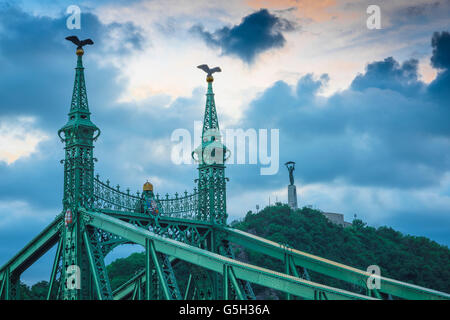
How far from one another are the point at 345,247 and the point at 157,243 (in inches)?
2621

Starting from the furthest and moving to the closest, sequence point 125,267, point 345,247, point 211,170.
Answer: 1. point 345,247
2. point 125,267
3. point 211,170

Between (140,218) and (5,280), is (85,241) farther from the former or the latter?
(5,280)

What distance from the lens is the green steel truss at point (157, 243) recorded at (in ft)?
96.4

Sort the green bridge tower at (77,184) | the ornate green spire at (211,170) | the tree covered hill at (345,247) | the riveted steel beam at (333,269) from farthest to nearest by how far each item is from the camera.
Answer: the tree covered hill at (345,247), the ornate green spire at (211,170), the green bridge tower at (77,184), the riveted steel beam at (333,269)

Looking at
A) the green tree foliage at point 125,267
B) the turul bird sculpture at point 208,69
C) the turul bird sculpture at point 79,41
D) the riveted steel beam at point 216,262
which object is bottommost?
the riveted steel beam at point 216,262

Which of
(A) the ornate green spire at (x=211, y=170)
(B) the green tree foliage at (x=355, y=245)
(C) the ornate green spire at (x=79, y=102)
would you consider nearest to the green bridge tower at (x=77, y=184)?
(C) the ornate green spire at (x=79, y=102)

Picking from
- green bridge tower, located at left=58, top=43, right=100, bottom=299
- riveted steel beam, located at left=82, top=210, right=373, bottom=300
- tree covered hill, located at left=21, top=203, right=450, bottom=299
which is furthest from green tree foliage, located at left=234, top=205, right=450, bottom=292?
riveted steel beam, located at left=82, top=210, right=373, bottom=300

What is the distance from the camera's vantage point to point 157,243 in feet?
101

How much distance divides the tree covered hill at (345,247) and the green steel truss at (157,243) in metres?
39.9

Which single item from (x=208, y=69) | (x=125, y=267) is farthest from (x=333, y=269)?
(x=125, y=267)

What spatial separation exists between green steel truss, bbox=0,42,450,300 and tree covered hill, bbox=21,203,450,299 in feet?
131

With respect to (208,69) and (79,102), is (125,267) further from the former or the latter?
(79,102)

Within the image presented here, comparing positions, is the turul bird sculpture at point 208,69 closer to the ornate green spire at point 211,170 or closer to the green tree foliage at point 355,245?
the ornate green spire at point 211,170
